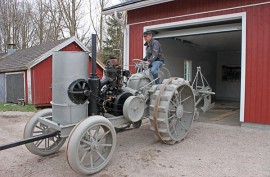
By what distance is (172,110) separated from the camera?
4.70 metres

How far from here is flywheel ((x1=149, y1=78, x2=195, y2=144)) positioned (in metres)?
4.30

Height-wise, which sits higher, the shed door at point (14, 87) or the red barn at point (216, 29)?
the red barn at point (216, 29)

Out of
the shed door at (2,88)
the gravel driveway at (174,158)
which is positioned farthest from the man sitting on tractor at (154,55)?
the shed door at (2,88)

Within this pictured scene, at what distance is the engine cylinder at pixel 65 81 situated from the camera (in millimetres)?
3488

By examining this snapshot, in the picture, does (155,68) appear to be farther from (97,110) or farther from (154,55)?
(97,110)

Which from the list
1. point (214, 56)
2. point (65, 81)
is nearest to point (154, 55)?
point (65, 81)

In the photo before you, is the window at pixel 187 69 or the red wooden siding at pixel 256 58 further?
the window at pixel 187 69

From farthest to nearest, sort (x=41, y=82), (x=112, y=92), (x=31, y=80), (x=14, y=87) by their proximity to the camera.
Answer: (x=14, y=87)
(x=41, y=82)
(x=31, y=80)
(x=112, y=92)

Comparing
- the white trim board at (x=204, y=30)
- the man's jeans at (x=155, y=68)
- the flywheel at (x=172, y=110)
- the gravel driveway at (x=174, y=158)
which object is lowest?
the gravel driveway at (x=174, y=158)

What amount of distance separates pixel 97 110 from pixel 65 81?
727 millimetres

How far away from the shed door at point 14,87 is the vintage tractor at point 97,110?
9307mm

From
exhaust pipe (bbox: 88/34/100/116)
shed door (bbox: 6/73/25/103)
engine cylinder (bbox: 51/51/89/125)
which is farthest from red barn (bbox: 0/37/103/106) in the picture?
engine cylinder (bbox: 51/51/89/125)

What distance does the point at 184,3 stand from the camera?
7059mm

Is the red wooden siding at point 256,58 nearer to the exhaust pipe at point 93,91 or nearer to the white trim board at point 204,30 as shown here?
the white trim board at point 204,30
